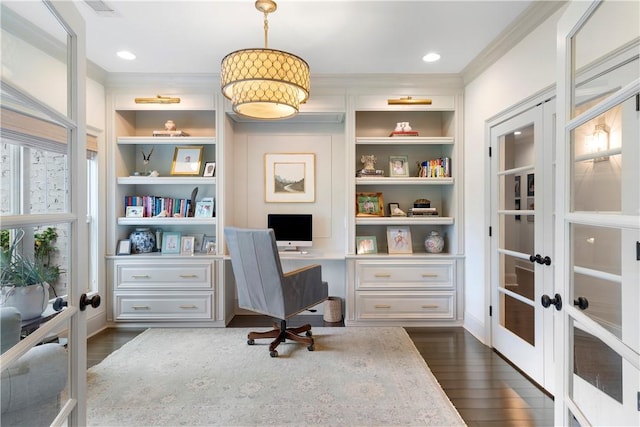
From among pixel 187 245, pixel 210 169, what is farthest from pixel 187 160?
pixel 187 245

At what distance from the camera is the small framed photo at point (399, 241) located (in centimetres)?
359

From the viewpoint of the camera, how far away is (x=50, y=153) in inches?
39.2

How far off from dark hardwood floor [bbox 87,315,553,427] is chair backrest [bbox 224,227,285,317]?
2.84ft

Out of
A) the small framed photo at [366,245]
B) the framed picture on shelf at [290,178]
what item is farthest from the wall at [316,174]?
the small framed photo at [366,245]

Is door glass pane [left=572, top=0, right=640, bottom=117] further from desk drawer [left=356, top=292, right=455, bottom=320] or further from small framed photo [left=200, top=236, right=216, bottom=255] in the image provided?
small framed photo [left=200, top=236, right=216, bottom=255]

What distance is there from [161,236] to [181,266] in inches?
21.0

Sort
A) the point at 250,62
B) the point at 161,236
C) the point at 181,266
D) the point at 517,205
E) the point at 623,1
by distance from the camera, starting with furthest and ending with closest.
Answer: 1. the point at 161,236
2. the point at 181,266
3. the point at 517,205
4. the point at 250,62
5. the point at 623,1

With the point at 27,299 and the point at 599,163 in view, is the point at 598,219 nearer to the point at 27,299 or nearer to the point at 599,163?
the point at 599,163

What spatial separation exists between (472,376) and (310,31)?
9.55 feet

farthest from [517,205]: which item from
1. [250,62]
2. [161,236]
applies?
[161,236]

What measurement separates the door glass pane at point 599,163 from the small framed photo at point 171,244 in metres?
3.52

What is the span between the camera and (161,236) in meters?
3.67

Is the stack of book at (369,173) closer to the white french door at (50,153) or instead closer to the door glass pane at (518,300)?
the door glass pane at (518,300)

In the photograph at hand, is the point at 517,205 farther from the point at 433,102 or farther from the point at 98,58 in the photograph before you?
the point at 98,58
